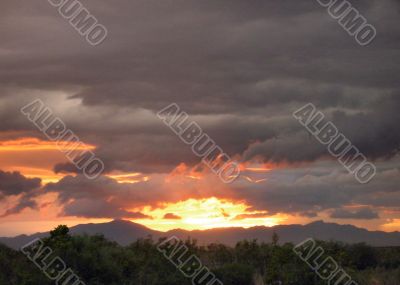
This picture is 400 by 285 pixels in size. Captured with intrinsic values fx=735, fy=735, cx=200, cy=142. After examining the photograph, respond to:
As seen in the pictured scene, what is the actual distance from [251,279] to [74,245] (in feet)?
44.7

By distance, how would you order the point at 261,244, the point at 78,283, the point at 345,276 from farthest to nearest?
the point at 261,244
the point at 345,276
the point at 78,283

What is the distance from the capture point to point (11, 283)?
41.2 meters

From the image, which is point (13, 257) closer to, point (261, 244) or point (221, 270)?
point (221, 270)

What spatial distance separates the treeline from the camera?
42406 millimetres

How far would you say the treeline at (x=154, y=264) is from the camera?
139 ft

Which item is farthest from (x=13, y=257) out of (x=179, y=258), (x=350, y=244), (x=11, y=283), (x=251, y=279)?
(x=350, y=244)
